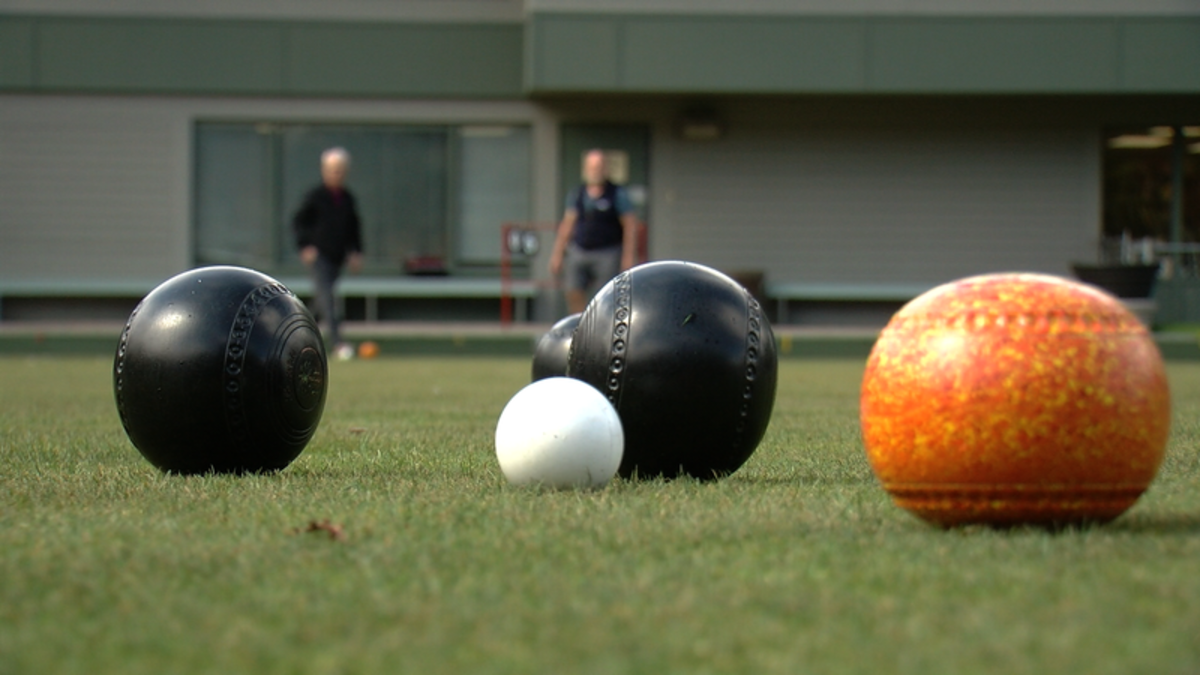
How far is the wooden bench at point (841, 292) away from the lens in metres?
21.4

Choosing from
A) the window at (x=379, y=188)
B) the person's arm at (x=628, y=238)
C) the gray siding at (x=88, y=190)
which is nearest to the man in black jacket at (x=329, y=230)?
the person's arm at (x=628, y=238)

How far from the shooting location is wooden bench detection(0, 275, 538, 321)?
69.0 ft

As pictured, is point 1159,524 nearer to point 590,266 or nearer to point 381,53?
point 590,266

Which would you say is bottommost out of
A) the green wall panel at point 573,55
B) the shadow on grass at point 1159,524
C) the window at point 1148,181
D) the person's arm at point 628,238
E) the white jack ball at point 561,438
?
the shadow on grass at point 1159,524

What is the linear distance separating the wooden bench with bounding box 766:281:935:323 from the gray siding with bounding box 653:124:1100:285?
268mm

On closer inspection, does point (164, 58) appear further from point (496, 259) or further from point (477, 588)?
point (477, 588)

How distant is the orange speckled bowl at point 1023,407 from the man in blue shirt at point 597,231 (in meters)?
9.94

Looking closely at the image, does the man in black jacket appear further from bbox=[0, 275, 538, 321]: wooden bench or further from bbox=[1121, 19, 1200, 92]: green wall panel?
bbox=[1121, 19, 1200, 92]: green wall panel

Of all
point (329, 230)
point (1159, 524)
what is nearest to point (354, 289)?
point (329, 230)

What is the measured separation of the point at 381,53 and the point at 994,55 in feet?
29.4

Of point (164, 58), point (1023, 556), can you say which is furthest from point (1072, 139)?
point (1023, 556)

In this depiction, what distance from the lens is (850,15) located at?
20203 mm

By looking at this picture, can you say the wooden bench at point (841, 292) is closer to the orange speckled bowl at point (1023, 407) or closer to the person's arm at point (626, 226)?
the person's arm at point (626, 226)

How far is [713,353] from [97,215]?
59.5 feet
